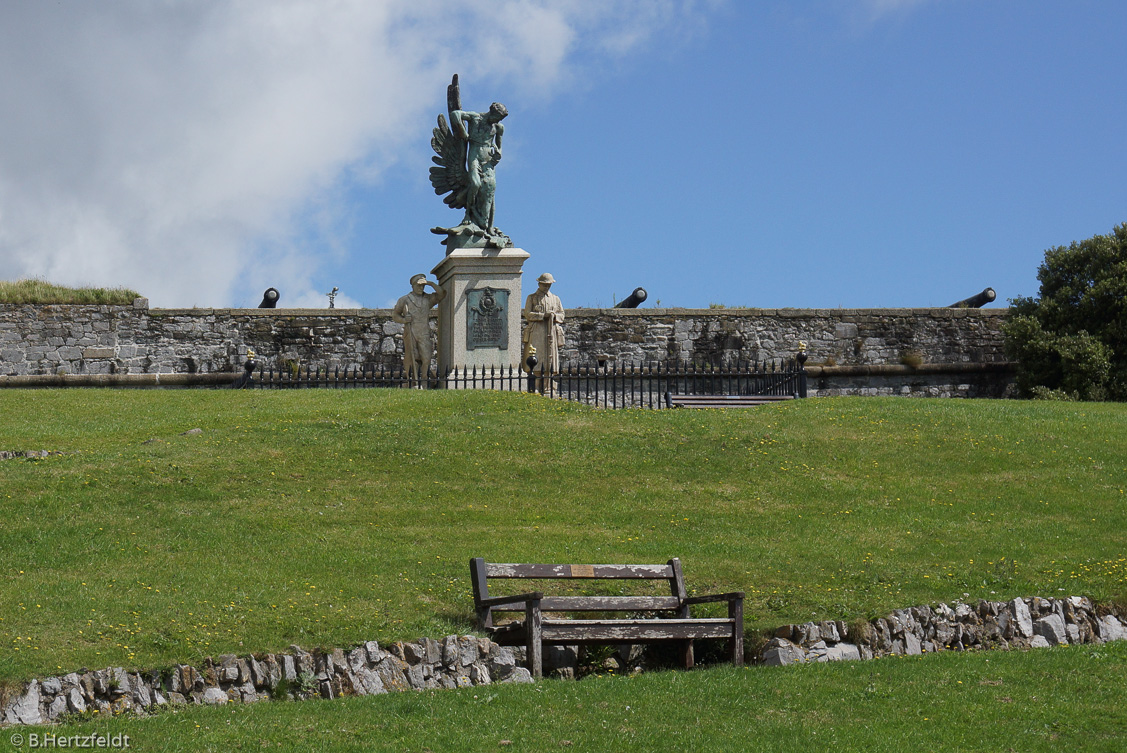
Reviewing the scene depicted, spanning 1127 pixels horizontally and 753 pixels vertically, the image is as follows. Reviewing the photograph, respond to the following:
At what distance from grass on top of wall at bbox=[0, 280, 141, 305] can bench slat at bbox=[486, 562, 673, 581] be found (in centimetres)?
2160

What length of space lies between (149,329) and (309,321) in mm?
3640

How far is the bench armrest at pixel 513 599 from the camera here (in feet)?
28.3

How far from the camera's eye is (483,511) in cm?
1277

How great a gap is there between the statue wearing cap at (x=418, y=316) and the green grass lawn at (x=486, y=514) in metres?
3.85

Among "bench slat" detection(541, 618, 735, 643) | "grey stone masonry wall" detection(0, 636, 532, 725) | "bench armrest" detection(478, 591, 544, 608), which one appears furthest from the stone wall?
"grey stone masonry wall" detection(0, 636, 532, 725)

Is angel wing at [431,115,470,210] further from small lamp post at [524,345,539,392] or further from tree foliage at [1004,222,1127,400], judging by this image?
tree foliage at [1004,222,1127,400]

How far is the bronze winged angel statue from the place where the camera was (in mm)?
22203

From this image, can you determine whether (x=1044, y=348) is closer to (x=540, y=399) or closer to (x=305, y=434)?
(x=540, y=399)

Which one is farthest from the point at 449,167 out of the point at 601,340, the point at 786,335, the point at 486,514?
the point at 486,514

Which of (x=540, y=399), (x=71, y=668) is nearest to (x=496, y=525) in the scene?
(x=71, y=668)

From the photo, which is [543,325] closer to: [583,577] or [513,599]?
[583,577]

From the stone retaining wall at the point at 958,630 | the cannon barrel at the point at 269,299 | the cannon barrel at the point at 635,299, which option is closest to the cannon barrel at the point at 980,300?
the cannon barrel at the point at 635,299

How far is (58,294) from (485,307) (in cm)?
1227

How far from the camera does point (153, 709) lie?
7.71 meters
